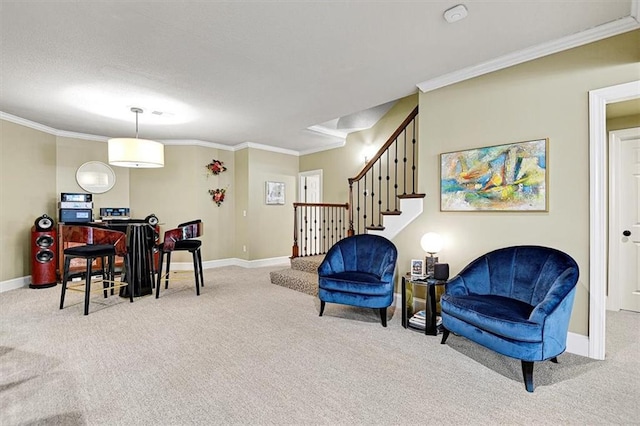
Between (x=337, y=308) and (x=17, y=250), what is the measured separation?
4.88 metres

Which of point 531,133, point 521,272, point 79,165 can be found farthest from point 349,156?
point 79,165

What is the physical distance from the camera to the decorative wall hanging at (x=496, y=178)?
2721 mm

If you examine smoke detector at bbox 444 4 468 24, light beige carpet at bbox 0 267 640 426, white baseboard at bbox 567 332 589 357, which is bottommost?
light beige carpet at bbox 0 267 640 426

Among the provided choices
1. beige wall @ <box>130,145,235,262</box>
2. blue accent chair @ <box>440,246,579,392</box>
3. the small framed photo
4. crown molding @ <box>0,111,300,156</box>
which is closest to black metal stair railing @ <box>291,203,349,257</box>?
crown molding @ <box>0,111,300,156</box>

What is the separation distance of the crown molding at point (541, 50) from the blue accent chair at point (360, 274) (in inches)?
71.7

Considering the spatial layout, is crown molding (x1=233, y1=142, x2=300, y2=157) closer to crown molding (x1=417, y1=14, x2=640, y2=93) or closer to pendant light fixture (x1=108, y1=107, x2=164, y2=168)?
pendant light fixture (x1=108, y1=107, x2=164, y2=168)

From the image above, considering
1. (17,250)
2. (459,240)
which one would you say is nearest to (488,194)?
(459,240)

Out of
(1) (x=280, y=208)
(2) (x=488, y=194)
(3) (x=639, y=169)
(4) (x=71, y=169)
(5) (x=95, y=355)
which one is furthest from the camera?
(1) (x=280, y=208)

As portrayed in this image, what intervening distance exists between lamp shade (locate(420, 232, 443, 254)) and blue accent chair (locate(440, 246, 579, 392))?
1.51 ft

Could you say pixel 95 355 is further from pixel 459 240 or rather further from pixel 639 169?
pixel 639 169

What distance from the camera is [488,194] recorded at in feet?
9.80

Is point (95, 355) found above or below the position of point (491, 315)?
below

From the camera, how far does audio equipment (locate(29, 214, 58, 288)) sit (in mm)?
4539

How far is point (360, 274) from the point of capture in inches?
135
